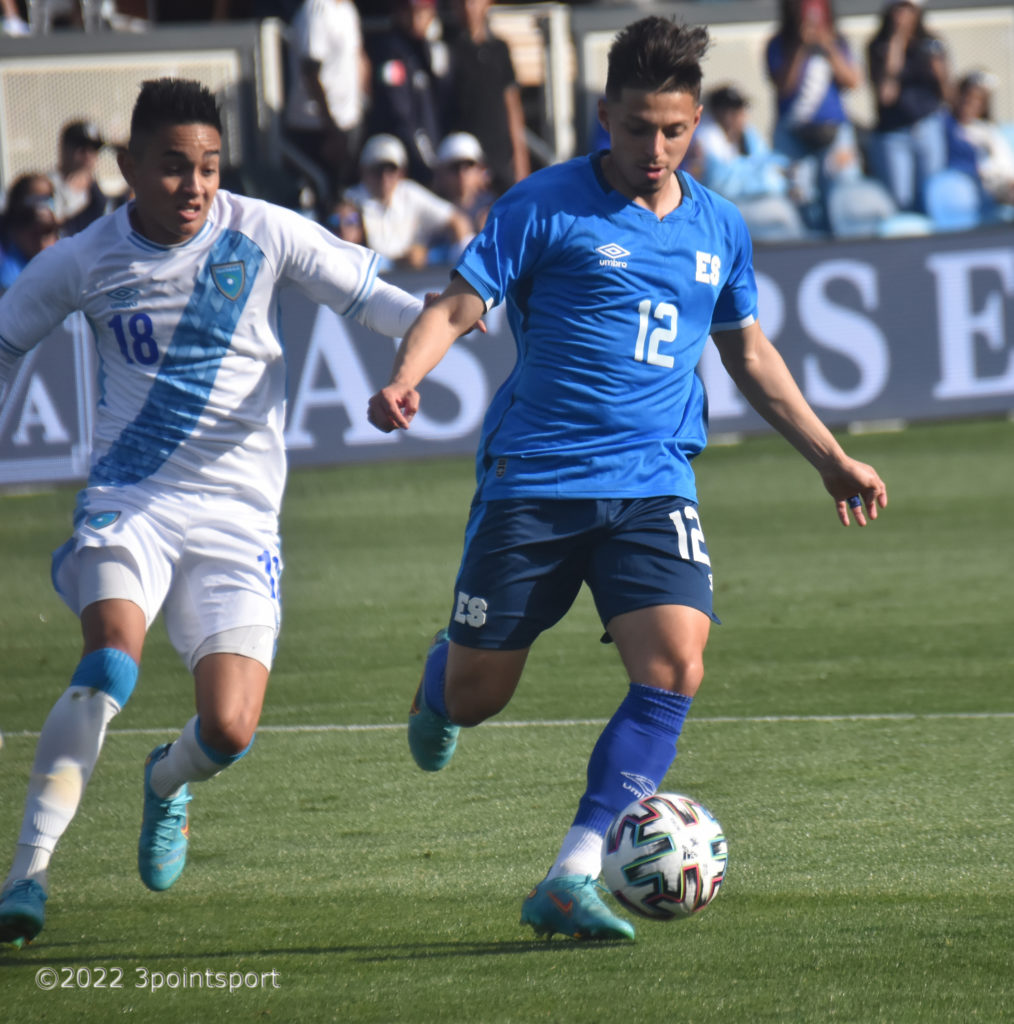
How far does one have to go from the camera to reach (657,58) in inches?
171

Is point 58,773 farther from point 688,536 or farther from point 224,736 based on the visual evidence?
point 688,536

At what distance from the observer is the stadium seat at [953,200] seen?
15.0 m

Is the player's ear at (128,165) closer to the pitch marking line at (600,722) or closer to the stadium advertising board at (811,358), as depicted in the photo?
the pitch marking line at (600,722)

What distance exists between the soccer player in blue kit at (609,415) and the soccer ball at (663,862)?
0.14 metres

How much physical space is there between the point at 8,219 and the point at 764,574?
A: 627 cm

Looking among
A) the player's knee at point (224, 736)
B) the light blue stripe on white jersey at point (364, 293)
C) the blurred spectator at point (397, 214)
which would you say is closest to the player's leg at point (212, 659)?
the player's knee at point (224, 736)

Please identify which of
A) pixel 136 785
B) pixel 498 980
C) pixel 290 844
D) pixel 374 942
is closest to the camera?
pixel 498 980

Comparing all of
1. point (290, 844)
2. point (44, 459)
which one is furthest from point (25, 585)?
point (290, 844)

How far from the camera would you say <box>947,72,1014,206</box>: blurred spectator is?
15320 millimetres

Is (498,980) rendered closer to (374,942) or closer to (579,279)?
(374,942)

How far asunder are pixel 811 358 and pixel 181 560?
8.77 meters

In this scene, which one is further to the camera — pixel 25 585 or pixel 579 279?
pixel 25 585

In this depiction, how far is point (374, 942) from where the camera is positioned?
14.2 ft

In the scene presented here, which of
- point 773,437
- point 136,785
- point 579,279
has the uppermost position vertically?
point 579,279
